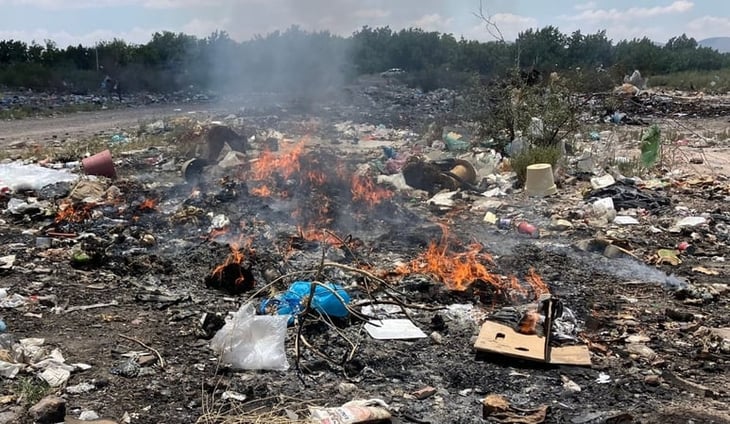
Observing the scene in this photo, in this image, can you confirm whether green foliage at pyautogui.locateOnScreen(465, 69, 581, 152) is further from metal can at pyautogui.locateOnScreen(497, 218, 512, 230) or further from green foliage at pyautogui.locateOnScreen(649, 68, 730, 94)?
green foliage at pyautogui.locateOnScreen(649, 68, 730, 94)

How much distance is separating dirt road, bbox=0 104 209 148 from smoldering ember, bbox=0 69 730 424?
281 cm

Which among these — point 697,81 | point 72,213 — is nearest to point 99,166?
point 72,213

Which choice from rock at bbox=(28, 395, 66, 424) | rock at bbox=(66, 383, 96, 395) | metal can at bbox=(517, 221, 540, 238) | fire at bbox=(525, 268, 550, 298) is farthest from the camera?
metal can at bbox=(517, 221, 540, 238)

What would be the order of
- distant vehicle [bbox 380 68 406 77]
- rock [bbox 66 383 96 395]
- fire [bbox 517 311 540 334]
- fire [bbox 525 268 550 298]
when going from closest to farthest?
rock [bbox 66 383 96 395] < fire [bbox 517 311 540 334] < fire [bbox 525 268 550 298] < distant vehicle [bbox 380 68 406 77]

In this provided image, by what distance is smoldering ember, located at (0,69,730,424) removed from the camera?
10.2 ft

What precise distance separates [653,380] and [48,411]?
310cm

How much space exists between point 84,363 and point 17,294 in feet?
4.52

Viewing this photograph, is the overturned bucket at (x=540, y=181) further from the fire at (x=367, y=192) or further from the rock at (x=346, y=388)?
the rock at (x=346, y=388)

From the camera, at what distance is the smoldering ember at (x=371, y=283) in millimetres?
3104

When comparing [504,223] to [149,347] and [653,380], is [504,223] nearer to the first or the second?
[653,380]

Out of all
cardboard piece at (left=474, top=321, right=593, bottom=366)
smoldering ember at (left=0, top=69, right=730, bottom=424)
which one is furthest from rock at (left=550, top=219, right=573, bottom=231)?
cardboard piece at (left=474, top=321, right=593, bottom=366)

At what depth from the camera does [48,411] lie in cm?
272

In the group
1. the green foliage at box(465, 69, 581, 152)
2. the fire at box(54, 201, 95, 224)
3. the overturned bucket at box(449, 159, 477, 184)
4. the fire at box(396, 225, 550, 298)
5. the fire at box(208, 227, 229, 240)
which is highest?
the green foliage at box(465, 69, 581, 152)

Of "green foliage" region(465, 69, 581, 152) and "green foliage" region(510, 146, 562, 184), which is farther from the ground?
"green foliage" region(465, 69, 581, 152)
